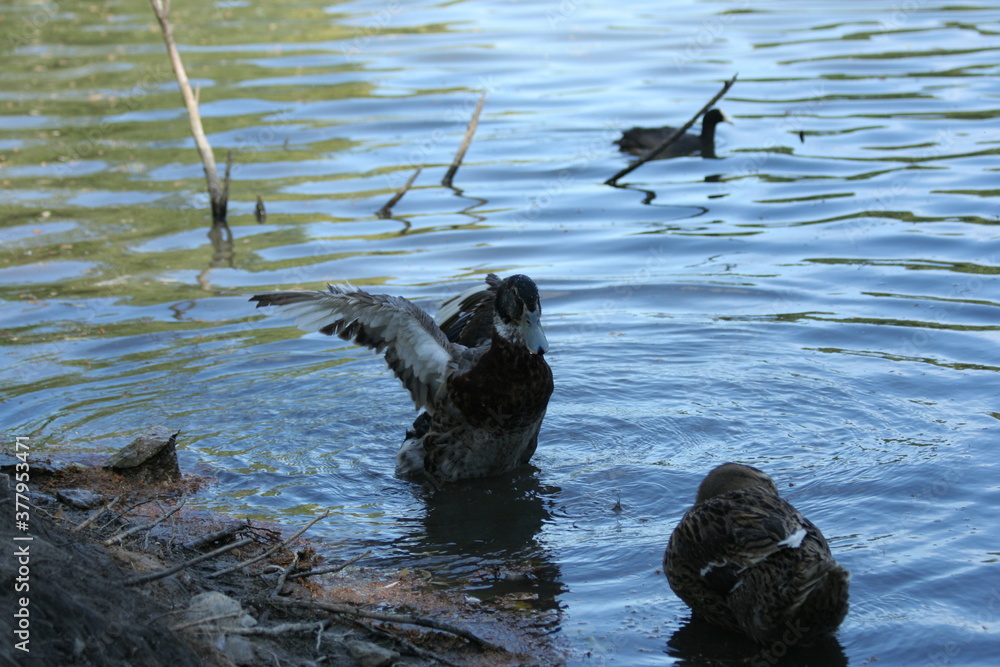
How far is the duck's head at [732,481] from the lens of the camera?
529cm

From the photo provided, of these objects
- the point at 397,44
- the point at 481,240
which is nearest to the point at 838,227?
the point at 481,240

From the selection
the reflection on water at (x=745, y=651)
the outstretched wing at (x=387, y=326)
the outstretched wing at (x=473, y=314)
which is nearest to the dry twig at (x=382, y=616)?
the reflection on water at (x=745, y=651)

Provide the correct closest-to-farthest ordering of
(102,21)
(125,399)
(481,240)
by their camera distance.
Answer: (125,399)
(481,240)
(102,21)

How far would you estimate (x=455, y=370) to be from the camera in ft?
22.9

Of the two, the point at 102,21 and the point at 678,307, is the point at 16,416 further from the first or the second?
Answer: the point at 102,21

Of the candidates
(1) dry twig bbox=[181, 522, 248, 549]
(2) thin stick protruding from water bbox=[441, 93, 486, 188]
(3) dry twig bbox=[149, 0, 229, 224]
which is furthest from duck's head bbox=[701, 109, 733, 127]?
(1) dry twig bbox=[181, 522, 248, 549]

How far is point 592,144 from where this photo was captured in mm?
15414

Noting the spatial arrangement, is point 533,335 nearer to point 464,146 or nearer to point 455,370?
point 455,370

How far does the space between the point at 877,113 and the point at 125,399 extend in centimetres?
1150

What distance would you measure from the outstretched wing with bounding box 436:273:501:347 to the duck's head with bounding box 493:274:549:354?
90 centimetres

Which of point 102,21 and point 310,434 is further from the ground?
point 102,21

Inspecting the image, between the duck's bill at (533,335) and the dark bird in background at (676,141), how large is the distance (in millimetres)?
8300

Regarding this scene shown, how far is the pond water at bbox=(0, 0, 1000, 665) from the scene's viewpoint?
5957mm

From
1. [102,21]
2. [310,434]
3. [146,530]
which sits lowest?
[310,434]
